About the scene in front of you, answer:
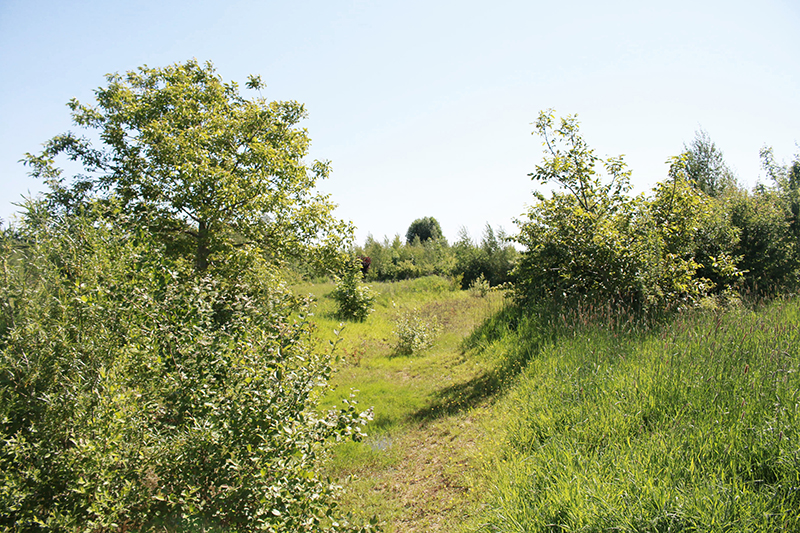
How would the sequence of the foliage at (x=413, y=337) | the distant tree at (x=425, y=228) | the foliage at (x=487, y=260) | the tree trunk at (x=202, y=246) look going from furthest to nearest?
the distant tree at (x=425, y=228) → the foliage at (x=487, y=260) → the foliage at (x=413, y=337) → the tree trunk at (x=202, y=246)

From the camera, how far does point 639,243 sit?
6457 millimetres

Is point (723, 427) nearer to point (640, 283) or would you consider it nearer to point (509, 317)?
point (640, 283)

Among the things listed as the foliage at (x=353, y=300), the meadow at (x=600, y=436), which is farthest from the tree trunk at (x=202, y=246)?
the foliage at (x=353, y=300)

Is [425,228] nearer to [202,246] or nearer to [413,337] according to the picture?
[413,337]

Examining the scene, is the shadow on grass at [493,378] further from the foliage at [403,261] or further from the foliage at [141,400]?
the foliage at [403,261]

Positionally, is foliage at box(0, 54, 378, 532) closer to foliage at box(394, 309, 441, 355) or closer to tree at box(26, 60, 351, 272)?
tree at box(26, 60, 351, 272)

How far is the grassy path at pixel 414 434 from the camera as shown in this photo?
3.88 m

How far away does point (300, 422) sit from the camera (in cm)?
277

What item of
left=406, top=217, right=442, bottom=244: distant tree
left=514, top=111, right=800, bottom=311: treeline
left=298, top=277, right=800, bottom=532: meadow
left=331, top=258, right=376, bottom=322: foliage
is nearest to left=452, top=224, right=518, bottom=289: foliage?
left=331, top=258, right=376, bottom=322: foliage

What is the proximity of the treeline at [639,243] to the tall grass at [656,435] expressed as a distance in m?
1.17

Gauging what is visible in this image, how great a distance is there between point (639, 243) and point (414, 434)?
4.83 metres

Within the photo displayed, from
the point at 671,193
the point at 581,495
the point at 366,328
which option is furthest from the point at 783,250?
the point at 366,328

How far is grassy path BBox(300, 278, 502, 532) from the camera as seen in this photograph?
153 inches

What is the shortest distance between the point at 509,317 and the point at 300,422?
271 inches
